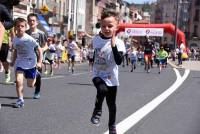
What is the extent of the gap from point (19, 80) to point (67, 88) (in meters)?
5.00

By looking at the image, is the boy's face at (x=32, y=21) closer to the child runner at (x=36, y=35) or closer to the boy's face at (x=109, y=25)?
the child runner at (x=36, y=35)

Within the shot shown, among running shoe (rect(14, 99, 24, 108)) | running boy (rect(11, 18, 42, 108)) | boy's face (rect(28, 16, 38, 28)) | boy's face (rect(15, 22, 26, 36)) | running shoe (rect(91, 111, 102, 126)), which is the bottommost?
running shoe (rect(14, 99, 24, 108))

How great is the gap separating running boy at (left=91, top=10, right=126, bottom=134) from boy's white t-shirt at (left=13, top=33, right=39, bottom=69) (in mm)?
3587

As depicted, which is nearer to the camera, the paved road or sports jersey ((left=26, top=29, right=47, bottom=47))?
the paved road

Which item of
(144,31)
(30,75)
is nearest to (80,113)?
(30,75)

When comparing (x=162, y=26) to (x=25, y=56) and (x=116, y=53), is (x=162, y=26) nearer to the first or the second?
(x=25, y=56)

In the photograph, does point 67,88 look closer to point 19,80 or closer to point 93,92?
point 93,92

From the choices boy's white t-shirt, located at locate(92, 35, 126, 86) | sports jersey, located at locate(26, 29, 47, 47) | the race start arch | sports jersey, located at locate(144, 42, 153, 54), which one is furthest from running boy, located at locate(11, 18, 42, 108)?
the race start arch

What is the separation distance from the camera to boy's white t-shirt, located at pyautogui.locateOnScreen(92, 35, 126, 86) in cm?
754

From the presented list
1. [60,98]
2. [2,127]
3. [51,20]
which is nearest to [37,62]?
[60,98]

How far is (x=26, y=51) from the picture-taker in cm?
1109

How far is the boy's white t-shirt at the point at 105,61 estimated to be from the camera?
7539mm

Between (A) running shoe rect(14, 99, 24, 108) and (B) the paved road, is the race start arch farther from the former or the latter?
(A) running shoe rect(14, 99, 24, 108)

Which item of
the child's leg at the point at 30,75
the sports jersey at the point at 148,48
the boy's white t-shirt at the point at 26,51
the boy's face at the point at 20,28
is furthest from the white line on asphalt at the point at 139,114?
the sports jersey at the point at 148,48
